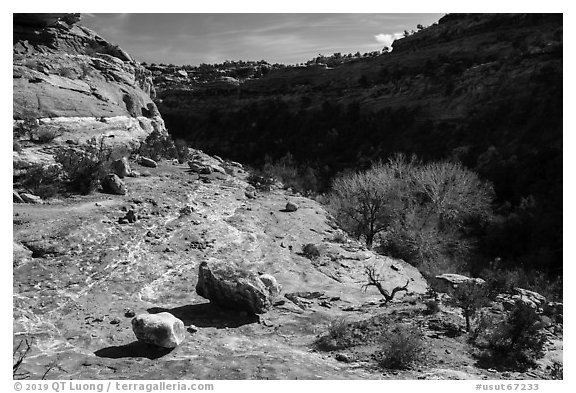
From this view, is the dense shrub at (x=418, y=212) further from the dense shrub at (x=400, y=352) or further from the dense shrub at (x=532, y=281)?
the dense shrub at (x=400, y=352)

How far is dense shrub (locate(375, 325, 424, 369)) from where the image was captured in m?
7.27

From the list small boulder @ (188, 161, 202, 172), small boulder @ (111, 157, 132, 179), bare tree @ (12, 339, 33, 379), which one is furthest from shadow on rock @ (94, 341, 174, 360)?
small boulder @ (188, 161, 202, 172)

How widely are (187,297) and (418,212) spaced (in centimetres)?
2110

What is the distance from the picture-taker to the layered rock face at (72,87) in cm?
1565

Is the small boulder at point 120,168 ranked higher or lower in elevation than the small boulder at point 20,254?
higher

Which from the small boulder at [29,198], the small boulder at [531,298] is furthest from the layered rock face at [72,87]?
the small boulder at [531,298]

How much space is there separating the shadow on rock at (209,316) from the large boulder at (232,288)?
0.14m

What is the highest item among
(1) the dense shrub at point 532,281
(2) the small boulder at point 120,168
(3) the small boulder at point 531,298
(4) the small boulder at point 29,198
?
(2) the small boulder at point 120,168

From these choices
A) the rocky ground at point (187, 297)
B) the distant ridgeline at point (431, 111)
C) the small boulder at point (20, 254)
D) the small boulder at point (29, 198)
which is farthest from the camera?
the distant ridgeline at point (431, 111)

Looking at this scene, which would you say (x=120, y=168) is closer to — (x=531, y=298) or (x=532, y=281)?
(x=531, y=298)

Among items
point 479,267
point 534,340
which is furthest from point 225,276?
point 479,267

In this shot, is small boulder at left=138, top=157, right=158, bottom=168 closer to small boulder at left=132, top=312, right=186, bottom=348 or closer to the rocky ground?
the rocky ground

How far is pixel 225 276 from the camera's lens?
Result: 30.1 ft

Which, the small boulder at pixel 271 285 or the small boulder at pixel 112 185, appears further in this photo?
the small boulder at pixel 112 185
